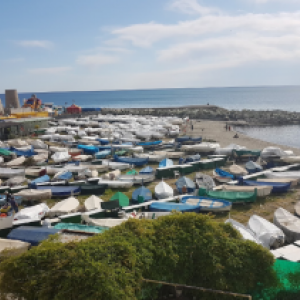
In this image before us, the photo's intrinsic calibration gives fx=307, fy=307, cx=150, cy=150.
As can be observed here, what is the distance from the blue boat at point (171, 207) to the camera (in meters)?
15.3

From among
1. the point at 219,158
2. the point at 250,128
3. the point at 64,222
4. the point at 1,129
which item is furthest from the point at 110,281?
the point at 250,128

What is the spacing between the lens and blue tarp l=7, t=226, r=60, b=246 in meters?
11.4

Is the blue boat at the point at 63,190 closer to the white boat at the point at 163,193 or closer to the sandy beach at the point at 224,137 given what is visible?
the white boat at the point at 163,193

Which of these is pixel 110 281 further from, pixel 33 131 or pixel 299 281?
pixel 33 131

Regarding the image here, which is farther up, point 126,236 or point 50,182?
point 126,236

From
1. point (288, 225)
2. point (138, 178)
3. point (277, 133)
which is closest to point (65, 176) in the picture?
point (138, 178)

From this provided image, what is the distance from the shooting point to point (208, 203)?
16469 mm

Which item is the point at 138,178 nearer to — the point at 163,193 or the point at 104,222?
the point at 163,193

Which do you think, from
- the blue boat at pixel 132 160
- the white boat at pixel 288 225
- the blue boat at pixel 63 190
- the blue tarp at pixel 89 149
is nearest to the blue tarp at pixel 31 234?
the blue boat at pixel 63 190

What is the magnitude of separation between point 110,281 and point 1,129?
36374 mm

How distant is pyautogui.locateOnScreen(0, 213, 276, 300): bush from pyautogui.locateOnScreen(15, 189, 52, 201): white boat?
1190 centimetres

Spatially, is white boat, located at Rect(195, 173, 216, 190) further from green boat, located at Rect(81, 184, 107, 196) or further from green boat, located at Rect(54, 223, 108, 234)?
green boat, located at Rect(54, 223, 108, 234)

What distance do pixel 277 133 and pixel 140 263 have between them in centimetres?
5005

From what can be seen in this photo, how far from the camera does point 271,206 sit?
56.3ft
